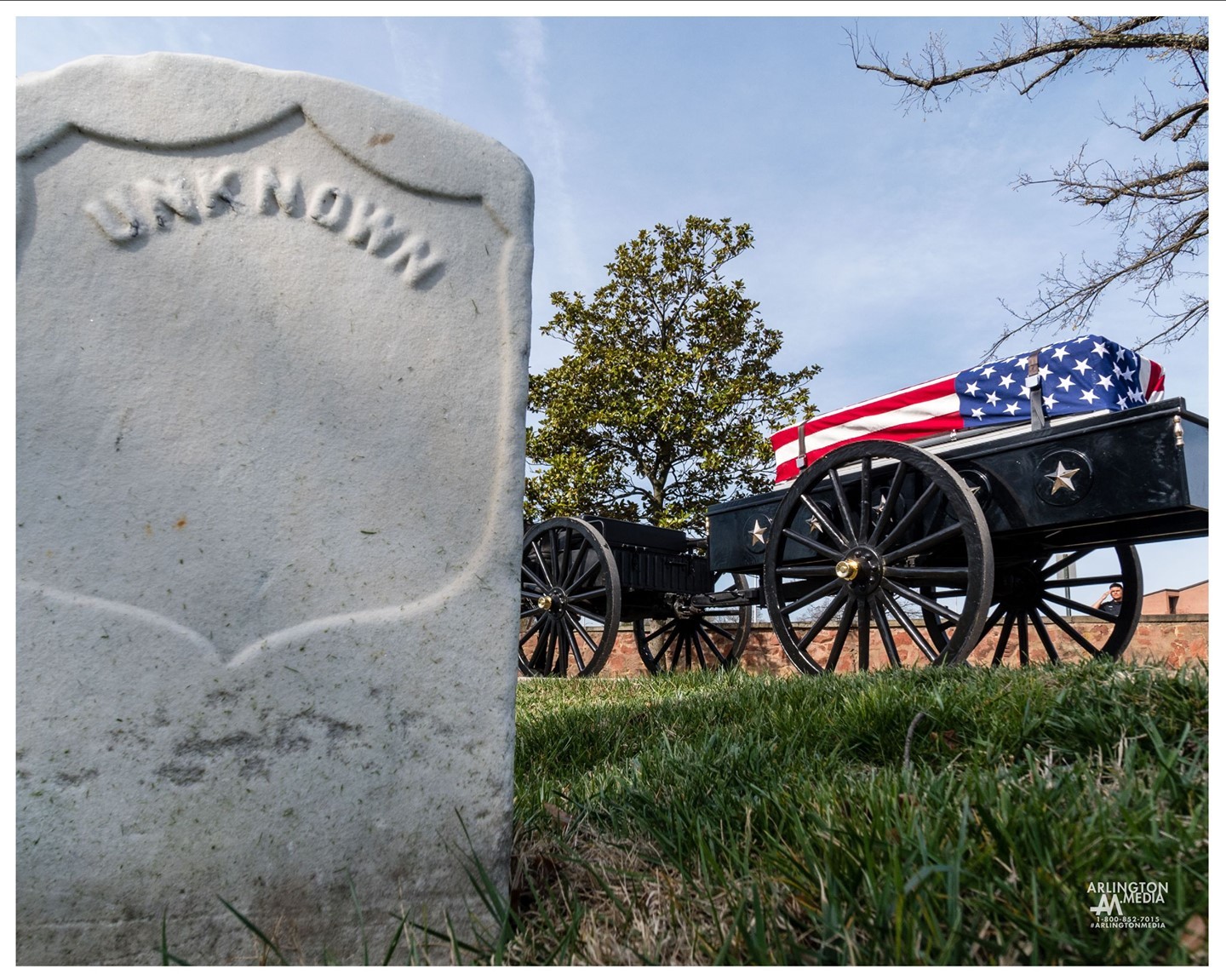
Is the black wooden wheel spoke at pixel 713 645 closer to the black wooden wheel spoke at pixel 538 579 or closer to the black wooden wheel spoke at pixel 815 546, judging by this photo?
the black wooden wheel spoke at pixel 538 579

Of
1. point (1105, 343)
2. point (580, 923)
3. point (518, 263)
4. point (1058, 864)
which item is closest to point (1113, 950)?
point (1058, 864)

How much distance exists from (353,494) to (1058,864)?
4.59 feet

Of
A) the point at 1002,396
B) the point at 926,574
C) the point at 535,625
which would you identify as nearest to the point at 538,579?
the point at 535,625

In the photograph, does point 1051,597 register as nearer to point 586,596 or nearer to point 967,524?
point 967,524

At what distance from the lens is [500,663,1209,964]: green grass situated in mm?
1169

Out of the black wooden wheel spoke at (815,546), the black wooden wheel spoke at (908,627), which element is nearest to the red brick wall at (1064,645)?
the black wooden wheel spoke at (815,546)

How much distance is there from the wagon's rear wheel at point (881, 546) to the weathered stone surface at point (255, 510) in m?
3.25

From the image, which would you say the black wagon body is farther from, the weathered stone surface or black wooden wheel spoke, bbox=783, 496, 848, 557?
the weathered stone surface

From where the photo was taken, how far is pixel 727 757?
2242mm

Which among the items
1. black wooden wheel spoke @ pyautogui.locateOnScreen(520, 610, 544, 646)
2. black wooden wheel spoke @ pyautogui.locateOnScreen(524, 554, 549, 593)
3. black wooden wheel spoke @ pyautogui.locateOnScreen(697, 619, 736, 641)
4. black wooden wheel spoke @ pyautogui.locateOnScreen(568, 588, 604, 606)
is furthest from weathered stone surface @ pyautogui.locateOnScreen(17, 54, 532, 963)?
black wooden wheel spoke @ pyautogui.locateOnScreen(697, 619, 736, 641)

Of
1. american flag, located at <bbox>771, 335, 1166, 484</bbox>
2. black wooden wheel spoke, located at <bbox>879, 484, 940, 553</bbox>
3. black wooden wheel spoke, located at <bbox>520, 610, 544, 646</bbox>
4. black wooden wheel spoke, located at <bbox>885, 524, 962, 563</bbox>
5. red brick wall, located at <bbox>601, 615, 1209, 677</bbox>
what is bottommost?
red brick wall, located at <bbox>601, 615, 1209, 677</bbox>

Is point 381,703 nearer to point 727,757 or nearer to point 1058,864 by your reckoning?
point 727,757

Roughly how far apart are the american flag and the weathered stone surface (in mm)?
3950

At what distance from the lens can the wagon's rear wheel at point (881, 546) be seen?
4.32 metres
